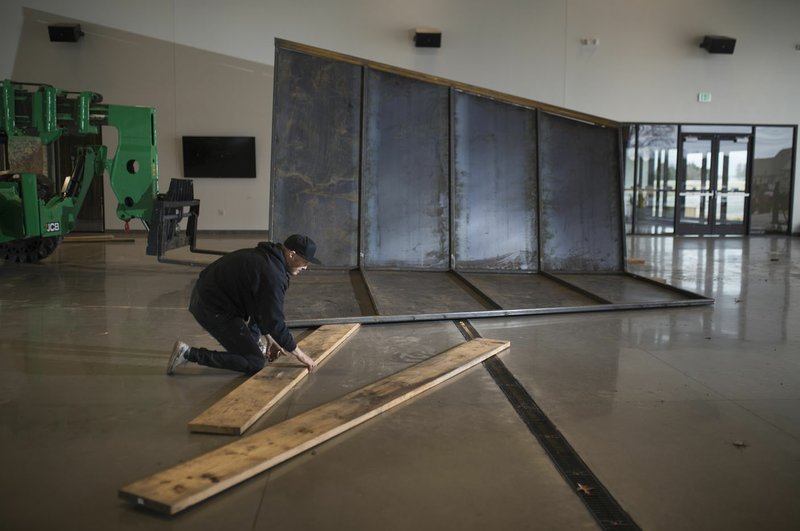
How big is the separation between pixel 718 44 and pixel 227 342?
17.0 metres

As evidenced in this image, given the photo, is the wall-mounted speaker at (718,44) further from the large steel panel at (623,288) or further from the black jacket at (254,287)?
the black jacket at (254,287)

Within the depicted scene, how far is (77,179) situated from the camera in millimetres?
10648

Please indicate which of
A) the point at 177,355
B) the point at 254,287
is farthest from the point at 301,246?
the point at 177,355

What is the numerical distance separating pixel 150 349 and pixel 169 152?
12.2 meters

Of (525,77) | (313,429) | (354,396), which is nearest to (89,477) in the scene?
(313,429)

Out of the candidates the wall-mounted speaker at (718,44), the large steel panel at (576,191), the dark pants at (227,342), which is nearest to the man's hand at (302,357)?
the dark pants at (227,342)

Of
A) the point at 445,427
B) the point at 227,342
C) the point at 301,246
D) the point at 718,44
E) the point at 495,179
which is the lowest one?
the point at 445,427

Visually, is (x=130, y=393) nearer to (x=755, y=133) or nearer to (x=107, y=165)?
(x=107, y=165)

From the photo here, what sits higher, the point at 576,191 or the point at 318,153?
the point at 318,153

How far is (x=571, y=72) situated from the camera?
17500 millimetres

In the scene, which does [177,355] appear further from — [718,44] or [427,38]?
[718,44]

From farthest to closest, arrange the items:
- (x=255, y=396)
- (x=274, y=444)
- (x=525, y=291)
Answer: (x=525, y=291) → (x=255, y=396) → (x=274, y=444)

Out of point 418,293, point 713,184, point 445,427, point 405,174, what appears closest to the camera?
point 445,427

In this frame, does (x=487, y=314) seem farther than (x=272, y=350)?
Yes
